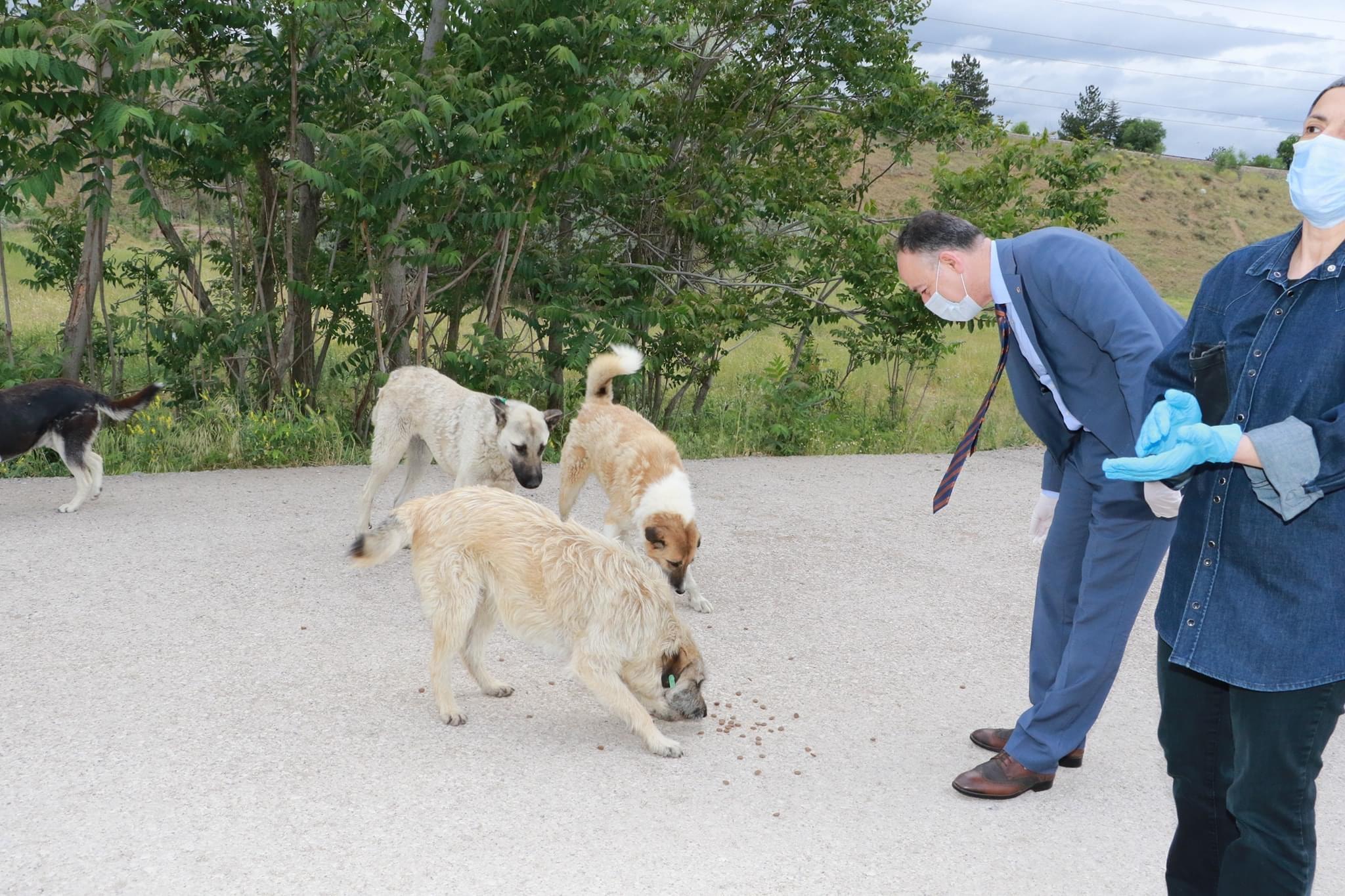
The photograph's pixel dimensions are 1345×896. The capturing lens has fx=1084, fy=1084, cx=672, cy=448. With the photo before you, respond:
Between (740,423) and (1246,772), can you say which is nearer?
(1246,772)

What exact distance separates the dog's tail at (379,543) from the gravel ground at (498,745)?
702 millimetres

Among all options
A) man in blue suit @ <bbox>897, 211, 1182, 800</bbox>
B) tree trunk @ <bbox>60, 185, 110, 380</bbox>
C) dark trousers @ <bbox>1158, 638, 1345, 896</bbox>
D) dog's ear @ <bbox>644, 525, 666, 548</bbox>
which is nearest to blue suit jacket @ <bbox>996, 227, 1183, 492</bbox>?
man in blue suit @ <bbox>897, 211, 1182, 800</bbox>

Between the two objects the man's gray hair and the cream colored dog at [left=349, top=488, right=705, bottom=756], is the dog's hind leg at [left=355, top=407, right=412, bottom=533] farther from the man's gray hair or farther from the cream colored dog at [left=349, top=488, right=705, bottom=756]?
the man's gray hair

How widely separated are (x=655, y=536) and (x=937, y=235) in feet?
7.94

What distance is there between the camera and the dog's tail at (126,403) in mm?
8273

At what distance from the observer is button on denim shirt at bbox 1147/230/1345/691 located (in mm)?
2531

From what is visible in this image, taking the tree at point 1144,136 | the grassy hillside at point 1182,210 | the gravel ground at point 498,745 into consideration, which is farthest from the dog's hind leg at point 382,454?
the tree at point 1144,136

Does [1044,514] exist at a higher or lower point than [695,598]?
higher

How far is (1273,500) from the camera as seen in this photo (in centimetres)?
259

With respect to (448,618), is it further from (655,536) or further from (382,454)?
(382,454)

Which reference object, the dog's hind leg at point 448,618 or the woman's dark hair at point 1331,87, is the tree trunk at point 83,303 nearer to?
the dog's hind leg at point 448,618

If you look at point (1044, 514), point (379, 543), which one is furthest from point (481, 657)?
point (1044, 514)

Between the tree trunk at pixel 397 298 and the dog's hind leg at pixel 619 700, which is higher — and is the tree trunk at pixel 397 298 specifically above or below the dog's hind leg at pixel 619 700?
above

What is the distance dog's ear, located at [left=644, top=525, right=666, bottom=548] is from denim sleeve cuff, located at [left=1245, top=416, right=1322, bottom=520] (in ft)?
12.3
